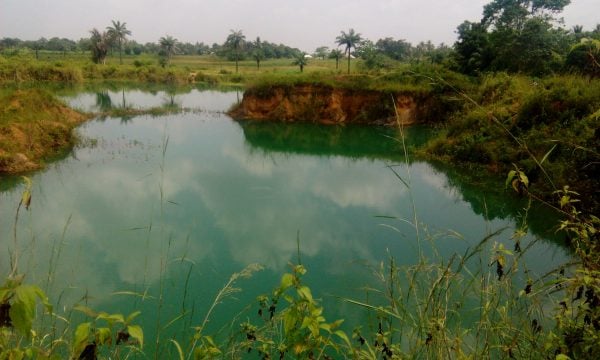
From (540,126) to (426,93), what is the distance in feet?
30.9

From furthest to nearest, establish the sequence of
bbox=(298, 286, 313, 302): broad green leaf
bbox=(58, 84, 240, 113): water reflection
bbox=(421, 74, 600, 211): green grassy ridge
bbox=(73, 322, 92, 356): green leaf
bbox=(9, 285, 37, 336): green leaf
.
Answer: bbox=(58, 84, 240, 113): water reflection
bbox=(421, 74, 600, 211): green grassy ridge
bbox=(298, 286, 313, 302): broad green leaf
bbox=(73, 322, 92, 356): green leaf
bbox=(9, 285, 37, 336): green leaf

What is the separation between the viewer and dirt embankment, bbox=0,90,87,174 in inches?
375

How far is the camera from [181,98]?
26906 mm

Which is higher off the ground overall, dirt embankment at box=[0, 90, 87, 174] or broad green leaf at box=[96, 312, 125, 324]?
broad green leaf at box=[96, 312, 125, 324]

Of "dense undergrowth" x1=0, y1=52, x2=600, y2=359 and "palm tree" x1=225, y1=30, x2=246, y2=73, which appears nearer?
"dense undergrowth" x1=0, y1=52, x2=600, y2=359

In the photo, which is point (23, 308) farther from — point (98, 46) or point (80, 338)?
Answer: point (98, 46)

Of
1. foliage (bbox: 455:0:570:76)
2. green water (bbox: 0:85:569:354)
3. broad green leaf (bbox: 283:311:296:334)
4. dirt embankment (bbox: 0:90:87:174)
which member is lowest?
green water (bbox: 0:85:569:354)

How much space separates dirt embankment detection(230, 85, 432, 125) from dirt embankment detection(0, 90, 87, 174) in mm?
8471

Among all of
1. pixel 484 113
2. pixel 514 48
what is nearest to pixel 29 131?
pixel 484 113

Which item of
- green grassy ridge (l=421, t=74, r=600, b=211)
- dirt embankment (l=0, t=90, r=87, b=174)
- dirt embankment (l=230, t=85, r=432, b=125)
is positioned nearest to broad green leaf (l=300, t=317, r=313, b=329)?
green grassy ridge (l=421, t=74, r=600, b=211)

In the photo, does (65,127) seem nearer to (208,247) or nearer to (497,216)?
(208,247)

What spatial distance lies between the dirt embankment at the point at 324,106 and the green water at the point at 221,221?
607 cm

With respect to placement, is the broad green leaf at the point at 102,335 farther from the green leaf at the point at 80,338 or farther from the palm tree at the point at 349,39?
the palm tree at the point at 349,39

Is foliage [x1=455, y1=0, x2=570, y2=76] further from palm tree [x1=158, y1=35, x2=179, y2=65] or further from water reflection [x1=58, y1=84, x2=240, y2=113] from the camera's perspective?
palm tree [x1=158, y1=35, x2=179, y2=65]
